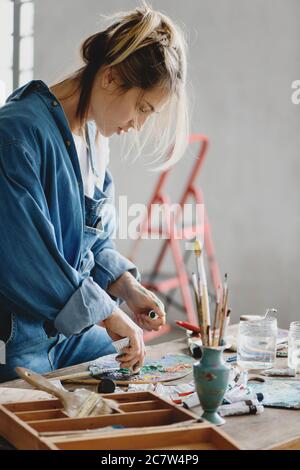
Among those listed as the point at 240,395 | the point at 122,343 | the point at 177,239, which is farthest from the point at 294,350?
the point at 177,239

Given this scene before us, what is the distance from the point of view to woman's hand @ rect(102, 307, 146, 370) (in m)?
1.91

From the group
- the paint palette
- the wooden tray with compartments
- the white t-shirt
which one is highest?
the white t-shirt

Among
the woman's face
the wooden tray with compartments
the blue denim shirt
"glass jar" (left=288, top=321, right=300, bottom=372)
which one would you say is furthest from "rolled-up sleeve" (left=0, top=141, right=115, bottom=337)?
"glass jar" (left=288, top=321, right=300, bottom=372)

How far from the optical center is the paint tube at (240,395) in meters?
1.68

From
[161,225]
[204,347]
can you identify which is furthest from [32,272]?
[161,225]

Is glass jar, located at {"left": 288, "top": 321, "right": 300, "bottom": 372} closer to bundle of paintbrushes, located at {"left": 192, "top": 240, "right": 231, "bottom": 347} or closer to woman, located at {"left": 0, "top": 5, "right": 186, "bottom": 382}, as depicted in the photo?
woman, located at {"left": 0, "top": 5, "right": 186, "bottom": 382}

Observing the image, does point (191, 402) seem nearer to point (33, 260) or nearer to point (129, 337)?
point (129, 337)

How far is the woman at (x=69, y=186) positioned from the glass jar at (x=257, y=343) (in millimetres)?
268

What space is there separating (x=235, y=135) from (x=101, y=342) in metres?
3.26

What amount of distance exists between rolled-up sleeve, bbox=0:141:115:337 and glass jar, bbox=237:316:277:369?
430 millimetres

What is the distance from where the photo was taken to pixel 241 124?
5.25 metres

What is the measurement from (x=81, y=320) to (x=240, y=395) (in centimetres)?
47

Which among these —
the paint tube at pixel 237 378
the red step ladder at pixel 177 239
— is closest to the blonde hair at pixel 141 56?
the paint tube at pixel 237 378
